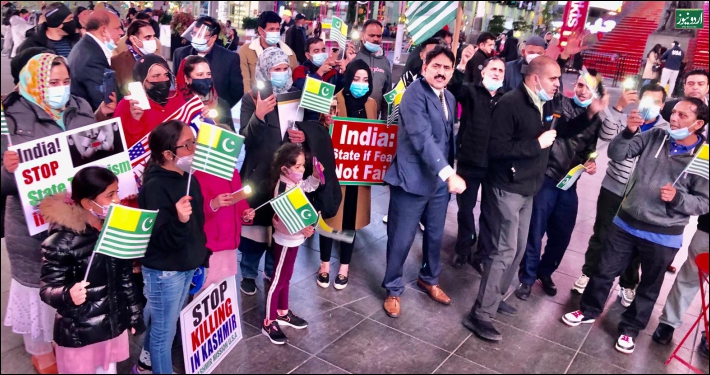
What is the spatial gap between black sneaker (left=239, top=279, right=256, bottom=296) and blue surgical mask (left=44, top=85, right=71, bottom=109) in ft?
6.54

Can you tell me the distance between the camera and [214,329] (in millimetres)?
3467

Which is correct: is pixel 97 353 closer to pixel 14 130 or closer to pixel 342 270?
pixel 14 130

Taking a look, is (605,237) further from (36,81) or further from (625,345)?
(36,81)

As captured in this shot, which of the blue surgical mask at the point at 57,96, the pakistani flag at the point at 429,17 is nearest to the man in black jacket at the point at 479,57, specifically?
the pakistani flag at the point at 429,17

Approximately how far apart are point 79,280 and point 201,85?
6.32ft

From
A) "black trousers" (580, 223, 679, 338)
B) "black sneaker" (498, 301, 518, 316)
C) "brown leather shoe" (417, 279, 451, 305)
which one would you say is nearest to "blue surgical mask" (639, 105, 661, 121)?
"black trousers" (580, 223, 679, 338)

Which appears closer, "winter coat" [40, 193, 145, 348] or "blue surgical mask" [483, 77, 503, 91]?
"winter coat" [40, 193, 145, 348]

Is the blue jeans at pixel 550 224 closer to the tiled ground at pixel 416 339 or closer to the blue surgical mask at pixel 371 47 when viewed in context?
the tiled ground at pixel 416 339

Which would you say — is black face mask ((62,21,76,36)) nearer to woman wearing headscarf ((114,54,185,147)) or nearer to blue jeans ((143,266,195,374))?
woman wearing headscarf ((114,54,185,147))

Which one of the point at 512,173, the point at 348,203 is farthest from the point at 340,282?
the point at 512,173

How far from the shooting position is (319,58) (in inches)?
231

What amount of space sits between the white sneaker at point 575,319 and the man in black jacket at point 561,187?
43cm

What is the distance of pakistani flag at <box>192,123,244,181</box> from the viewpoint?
2.78 m

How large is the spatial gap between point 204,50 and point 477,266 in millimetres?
3573
